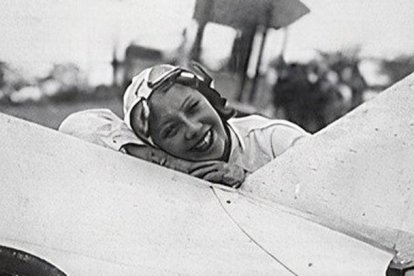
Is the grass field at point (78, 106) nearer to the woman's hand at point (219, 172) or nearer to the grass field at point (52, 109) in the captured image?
the grass field at point (52, 109)

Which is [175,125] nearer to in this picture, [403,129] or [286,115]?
[286,115]

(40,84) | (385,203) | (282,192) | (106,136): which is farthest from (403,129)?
(40,84)

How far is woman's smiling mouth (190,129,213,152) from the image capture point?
1236 millimetres

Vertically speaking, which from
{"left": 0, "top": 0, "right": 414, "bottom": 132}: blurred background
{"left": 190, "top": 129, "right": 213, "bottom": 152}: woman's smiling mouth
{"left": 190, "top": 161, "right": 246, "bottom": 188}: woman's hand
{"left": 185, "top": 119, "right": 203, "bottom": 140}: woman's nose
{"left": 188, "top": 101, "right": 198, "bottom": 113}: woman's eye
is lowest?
{"left": 190, "top": 161, "right": 246, "bottom": 188}: woman's hand

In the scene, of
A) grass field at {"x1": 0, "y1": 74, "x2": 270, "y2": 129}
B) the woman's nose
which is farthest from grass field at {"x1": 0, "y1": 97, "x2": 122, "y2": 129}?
the woman's nose

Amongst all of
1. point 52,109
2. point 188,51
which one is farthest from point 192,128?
point 52,109

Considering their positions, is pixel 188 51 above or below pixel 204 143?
above

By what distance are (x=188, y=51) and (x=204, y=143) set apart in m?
0.16

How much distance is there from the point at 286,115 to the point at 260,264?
26 centimetres

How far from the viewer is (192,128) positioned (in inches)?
48.3

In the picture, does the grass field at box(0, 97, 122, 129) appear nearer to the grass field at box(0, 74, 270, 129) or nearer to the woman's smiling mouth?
the grass field at box(0, 74, 270, 129)

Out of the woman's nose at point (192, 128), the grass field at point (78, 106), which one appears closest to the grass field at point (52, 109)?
the grass field at point (78, 106)

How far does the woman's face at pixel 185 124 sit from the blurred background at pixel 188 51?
1.9 inches

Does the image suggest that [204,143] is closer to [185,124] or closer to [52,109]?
[185,124]
